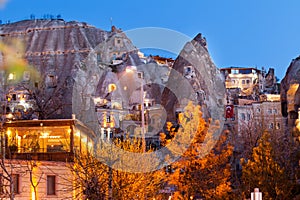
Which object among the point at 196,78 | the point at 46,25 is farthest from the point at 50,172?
the point at 46,25

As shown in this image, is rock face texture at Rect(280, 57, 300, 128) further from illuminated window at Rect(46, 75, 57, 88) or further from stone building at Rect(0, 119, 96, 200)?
stone building at Rect(0, 119, 96, 200)

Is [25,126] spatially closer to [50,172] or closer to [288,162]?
[50,172]

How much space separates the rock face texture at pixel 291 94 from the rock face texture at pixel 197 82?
937cm

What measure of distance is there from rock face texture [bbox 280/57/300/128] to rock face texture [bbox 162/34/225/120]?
30.8 ft

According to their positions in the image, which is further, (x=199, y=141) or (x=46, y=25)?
(x=46, y=25)

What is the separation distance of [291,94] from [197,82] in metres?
14.4

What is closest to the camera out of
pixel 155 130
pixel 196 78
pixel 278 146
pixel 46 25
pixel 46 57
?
pixel 278 146

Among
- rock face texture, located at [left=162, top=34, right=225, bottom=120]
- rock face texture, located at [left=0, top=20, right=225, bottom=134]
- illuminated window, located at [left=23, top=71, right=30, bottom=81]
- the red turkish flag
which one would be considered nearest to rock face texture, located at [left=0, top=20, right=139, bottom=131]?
rock face texture, located at [left=0, top=20, right=225, bottom=134]

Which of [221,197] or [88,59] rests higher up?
[88,59]

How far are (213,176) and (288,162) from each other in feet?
16.6

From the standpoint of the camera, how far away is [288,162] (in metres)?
32.5

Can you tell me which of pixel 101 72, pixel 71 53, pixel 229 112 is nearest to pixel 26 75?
pixel 71 53

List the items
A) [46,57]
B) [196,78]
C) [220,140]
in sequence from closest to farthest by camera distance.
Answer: [220,140] < [196,78] < [46,57]

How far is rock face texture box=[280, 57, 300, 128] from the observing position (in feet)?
244
